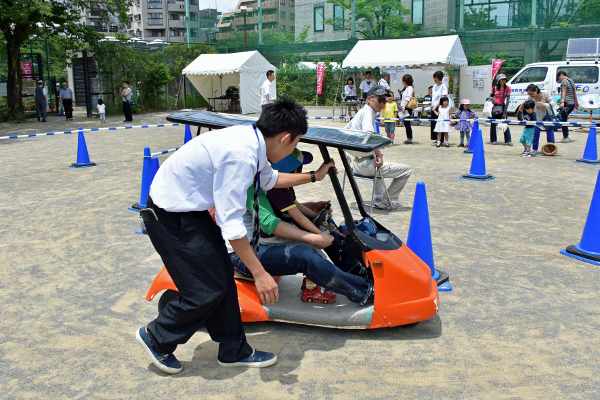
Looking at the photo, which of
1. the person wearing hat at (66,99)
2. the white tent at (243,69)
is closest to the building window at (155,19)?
the white tent at (243,69)

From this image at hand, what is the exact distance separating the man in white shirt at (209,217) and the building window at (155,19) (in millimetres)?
94990

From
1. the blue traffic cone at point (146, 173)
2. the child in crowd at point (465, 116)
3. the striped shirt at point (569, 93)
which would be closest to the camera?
the blue traffic cone at point (146, 173)

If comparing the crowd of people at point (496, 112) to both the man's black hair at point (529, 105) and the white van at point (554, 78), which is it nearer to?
the man's black hair at point (529, 105)

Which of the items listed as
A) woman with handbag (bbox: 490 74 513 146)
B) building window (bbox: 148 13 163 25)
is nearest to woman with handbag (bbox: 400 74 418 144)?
woman with handbag (bbox: 490 74 513 146)

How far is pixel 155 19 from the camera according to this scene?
8906 centimetres

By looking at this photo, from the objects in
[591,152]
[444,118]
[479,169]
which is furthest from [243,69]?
[479,169]

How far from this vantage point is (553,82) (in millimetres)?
17219

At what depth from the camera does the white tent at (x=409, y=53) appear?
19092mm

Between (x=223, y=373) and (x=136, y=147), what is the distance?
10670 millimetres

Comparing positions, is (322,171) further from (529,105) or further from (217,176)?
(529,105)

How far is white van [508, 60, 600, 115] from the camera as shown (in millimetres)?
16688

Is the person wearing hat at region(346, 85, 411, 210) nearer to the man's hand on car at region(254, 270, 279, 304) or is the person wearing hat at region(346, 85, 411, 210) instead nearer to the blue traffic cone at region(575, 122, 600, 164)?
the man's hand on car at region(254, 270, 279, 304)

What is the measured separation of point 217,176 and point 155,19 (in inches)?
3767

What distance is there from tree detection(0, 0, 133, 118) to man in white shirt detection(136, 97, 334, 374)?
1724 cm
